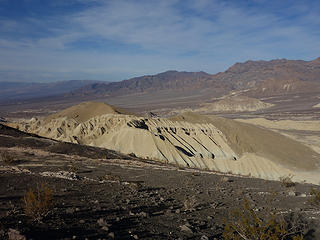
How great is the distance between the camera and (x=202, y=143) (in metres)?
34.6

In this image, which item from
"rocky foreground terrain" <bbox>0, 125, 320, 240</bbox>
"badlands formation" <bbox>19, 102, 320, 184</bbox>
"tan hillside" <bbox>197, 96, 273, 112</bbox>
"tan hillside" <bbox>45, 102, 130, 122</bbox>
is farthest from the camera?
"tan hillside" <bbox>197, 96, 273, 112</bbox>

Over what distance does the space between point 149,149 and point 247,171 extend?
38.9 ft

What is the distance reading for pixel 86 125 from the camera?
1572 inches

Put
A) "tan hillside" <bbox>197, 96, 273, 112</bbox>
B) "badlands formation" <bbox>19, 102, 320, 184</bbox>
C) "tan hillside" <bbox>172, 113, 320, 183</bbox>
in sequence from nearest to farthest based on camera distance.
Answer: "badlands formation" <bbox>19, 102, 320, 184</bbox> < "tan hillside" <bbox>172, 113, 320, 183</bbox> < "tan hillside" <bbox>197, 96, 273, 112</bbox>

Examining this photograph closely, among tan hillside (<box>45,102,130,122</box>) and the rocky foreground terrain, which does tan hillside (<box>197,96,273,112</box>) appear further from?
the rocky foreground terrain

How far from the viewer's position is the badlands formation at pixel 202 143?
28.5 metres

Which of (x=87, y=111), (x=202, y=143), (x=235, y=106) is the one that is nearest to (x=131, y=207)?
(x=202, y=143)

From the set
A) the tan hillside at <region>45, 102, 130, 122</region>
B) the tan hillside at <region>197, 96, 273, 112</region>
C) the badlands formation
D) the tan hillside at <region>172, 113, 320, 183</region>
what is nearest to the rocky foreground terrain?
the badlands formation

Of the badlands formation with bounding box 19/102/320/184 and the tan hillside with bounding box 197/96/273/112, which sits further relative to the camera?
the tan hillside with bounding box 197/96/273/112

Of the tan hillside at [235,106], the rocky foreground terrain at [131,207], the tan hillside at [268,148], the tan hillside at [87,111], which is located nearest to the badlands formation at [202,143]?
the tan hillside at [268,148]

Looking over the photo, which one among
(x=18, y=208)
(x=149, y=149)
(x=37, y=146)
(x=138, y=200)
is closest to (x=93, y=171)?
(x=138, y=200)

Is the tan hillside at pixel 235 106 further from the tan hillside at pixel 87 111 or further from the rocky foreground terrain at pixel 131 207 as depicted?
the rocky foreground terrain at pixel 131 207

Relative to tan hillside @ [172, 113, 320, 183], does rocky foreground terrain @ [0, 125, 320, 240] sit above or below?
above

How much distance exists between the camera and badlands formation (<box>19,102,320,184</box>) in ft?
93.5
